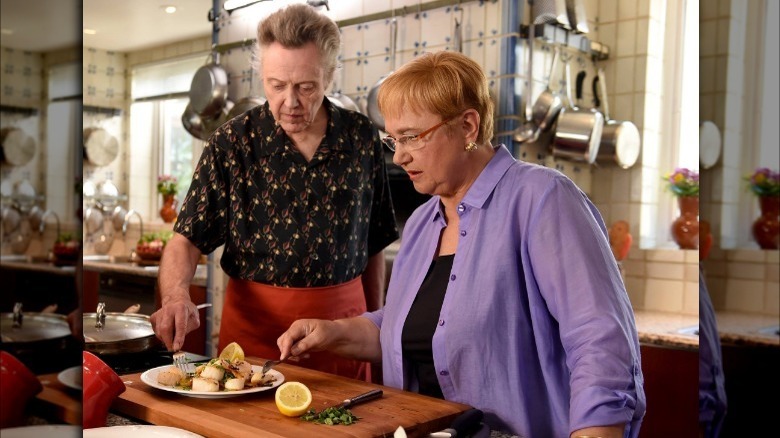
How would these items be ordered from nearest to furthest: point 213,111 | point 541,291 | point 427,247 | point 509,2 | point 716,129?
point 716,129, point 541,291, point 427,247, point 509,2, point 213,111

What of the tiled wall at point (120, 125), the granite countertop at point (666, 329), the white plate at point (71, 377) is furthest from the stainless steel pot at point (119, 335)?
the tiled wall at point (120, 125)

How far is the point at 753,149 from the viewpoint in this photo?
1.15 feet

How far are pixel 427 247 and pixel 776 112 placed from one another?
146 cm

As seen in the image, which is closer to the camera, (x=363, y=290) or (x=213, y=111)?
(x=363, y=290)

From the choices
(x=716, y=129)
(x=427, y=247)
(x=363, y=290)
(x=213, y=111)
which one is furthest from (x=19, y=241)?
(x=213, y=111)

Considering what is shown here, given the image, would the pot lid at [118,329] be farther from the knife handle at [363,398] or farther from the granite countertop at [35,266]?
the granite countertop at [35,266]

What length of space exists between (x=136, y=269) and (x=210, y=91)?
1.28m

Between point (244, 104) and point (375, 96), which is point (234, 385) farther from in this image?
point (244, 104)

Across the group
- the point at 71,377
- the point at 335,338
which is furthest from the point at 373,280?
the point at 71,377

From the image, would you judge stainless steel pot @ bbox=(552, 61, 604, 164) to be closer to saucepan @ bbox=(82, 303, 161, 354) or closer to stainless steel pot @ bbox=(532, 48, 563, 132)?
stainless steel pot @ bbox=(532, 48, 563, 132)

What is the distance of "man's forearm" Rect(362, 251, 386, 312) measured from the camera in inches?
102

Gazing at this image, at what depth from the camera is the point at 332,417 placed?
4.71ft

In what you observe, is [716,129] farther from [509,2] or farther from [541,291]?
[509,2]

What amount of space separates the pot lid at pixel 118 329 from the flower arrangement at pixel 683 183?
7.82 feet
